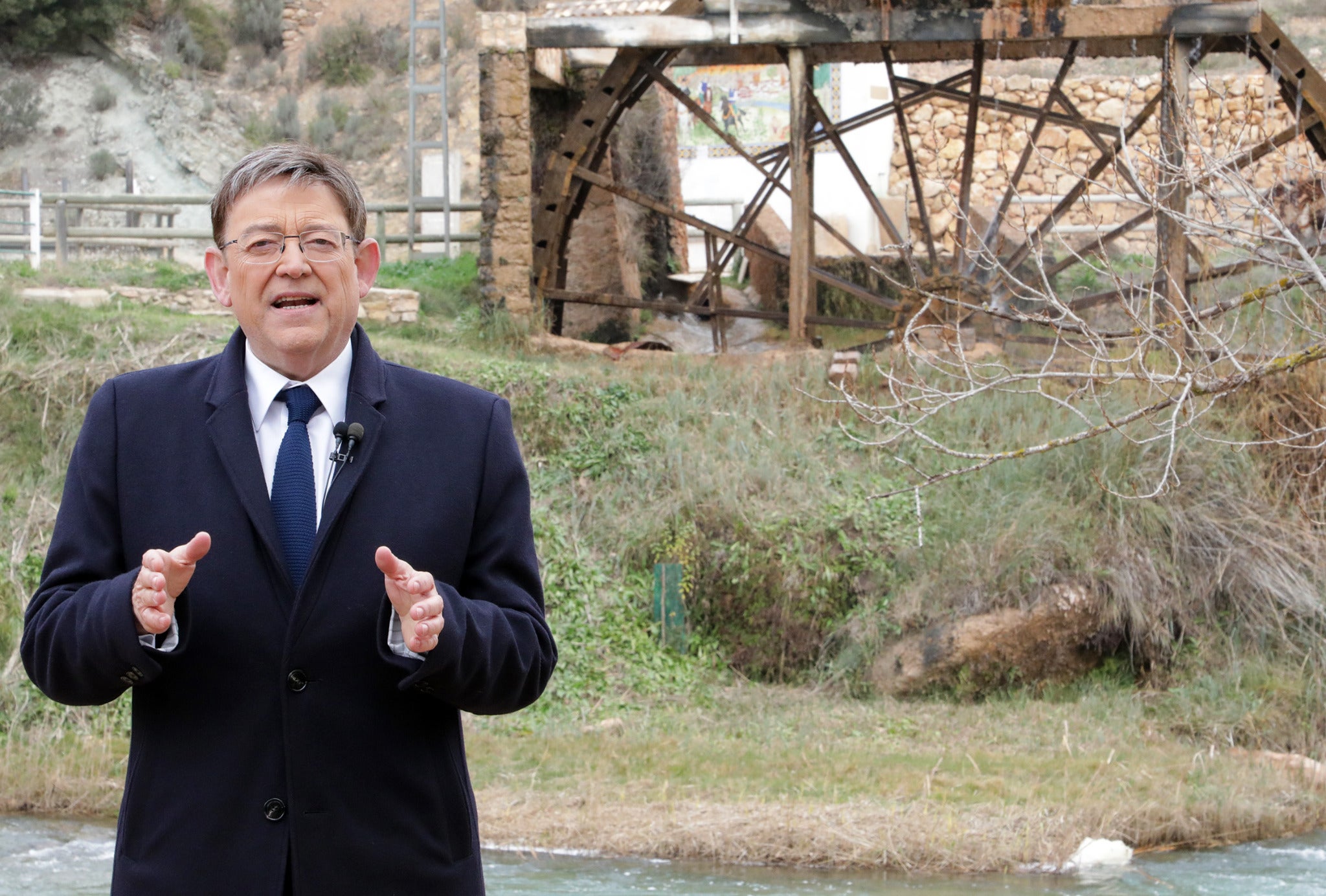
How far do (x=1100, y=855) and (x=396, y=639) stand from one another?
182 inches

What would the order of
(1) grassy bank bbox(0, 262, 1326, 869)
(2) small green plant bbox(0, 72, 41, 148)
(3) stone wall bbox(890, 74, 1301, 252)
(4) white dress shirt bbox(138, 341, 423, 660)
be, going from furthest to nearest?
(2) small green plant bbox(0, 72, 41, 148)
(3) stone wall bbox(890, 74, 1301, 252)
(1) grassy bank bbox(0, 262, 1326, 869)
(4) white dress shirt bbox(138, 341, 423, 660)

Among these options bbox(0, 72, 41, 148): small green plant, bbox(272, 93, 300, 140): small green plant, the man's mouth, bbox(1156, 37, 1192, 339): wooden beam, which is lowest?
the man's mouth

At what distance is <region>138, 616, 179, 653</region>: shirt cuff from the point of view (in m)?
2.04

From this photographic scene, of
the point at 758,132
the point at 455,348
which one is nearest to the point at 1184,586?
the point at 455,348

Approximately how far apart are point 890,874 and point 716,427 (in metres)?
4.80

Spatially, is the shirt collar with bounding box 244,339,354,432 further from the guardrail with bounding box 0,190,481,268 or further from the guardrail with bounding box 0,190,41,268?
the guardrail with bounding box 0,190,41,268

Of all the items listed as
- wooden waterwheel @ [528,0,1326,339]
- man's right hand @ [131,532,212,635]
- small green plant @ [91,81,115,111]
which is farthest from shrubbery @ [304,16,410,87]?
man's right hand @ [131,532,212,635]

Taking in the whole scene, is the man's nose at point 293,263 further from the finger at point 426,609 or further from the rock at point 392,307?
the rock at point 392,307

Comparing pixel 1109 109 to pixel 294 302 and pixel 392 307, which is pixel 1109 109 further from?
pixel 294 302

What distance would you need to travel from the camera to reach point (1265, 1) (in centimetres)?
3086

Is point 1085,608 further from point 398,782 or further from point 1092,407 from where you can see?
point 398,782

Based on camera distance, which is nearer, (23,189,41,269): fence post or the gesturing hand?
the gesturing hand

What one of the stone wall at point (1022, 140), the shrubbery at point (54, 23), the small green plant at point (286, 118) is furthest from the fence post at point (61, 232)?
the small green plant at point (286, 118)

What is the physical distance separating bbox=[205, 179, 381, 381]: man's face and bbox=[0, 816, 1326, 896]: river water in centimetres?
365
